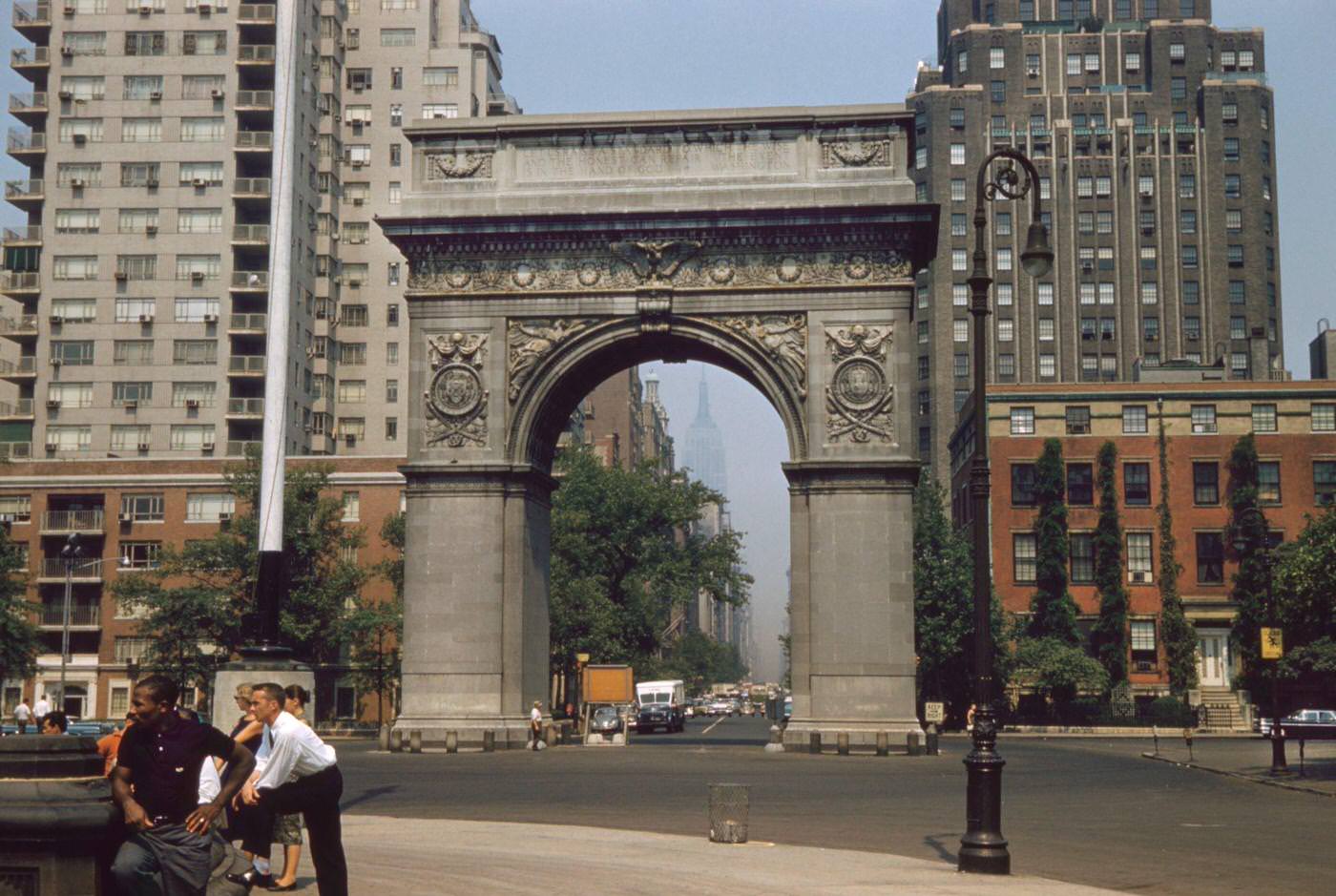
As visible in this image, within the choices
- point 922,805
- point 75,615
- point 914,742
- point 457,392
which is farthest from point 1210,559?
point 75,615

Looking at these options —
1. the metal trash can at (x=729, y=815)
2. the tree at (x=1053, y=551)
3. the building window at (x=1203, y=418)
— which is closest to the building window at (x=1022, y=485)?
the tree at (x=1053, y=551)

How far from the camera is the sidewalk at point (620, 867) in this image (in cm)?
1567

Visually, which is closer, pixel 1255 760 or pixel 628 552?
pixel 1255 760

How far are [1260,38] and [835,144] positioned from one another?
331 feet

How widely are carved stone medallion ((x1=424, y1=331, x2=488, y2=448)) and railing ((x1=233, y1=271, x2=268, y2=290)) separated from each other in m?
55.0

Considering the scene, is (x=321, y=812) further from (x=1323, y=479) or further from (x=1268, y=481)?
(x=1323, y=479)

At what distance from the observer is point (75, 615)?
88.9 meters

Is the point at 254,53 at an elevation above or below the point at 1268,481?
above

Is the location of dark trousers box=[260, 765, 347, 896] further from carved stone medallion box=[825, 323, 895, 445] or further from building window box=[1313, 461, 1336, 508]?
building window box=[1313, 461, 1336, 508]

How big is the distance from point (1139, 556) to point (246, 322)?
175 ft

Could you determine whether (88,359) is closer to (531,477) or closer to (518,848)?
(531,477)

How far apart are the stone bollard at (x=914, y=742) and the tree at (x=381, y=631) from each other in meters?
36.6

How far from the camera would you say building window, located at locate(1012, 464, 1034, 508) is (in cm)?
8425

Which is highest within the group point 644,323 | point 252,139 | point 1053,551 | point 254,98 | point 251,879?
point 254,98
